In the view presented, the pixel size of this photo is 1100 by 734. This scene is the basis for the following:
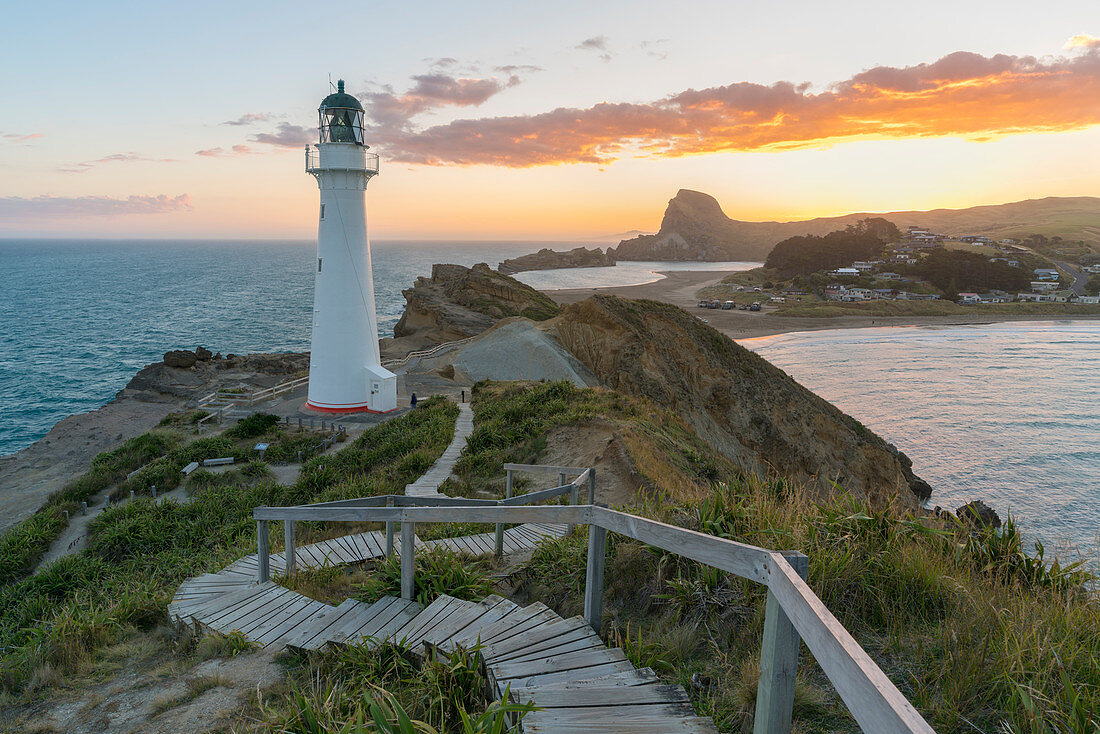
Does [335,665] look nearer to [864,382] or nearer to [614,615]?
[614,615]

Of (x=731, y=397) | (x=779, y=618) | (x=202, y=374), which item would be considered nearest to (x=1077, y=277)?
(x=731, y=397)

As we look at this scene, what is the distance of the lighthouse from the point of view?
23562 millimetres

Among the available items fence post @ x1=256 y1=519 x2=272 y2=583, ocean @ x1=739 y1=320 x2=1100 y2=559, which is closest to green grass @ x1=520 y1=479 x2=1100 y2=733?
fence post @ x1=256 y1=519 x2=272 y2=583

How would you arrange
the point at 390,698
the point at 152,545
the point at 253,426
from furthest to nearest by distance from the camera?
1. the point at 253,426
2. the point at 152,545
3. the point at 390,698

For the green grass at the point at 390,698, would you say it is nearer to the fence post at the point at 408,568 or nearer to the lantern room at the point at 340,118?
the fence post at the point at 408,568

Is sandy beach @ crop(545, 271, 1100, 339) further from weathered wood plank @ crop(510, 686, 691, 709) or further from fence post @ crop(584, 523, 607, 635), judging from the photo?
weathered wood plank @ crop(510, 686, 691, 709)

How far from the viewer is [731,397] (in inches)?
1206

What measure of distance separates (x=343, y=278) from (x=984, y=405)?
140 feet

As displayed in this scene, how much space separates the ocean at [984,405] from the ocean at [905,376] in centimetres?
12

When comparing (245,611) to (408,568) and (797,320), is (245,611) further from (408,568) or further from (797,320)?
(797,320)

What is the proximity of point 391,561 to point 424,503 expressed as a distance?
2.14 m

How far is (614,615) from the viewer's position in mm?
4922

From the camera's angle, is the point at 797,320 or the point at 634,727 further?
the point at 797,320

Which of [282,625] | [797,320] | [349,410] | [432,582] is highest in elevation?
[432,582]
